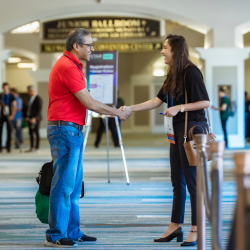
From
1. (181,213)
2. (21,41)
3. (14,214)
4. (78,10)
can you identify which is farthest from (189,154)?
(21,41)

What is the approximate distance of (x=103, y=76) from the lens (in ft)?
19.2

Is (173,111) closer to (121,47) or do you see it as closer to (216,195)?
(216,195)

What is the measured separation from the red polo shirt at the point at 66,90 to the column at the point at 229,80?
8.61 meters

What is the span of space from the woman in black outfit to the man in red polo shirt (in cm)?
49

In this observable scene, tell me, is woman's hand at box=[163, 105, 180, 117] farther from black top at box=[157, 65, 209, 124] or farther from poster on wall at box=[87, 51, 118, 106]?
poster on wall at box=[87, 51, 118, 106]

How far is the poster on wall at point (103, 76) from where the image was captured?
5812 millimetres

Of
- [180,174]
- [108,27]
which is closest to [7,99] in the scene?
[108,27]

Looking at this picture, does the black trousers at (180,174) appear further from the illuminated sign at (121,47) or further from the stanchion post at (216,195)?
the illuminated sign at (121,47)

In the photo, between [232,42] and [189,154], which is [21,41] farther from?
[189,154]

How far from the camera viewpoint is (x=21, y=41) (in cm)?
1703

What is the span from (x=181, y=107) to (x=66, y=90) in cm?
79

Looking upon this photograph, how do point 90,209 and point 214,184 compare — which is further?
point 90,209

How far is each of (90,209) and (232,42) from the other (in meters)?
8.02

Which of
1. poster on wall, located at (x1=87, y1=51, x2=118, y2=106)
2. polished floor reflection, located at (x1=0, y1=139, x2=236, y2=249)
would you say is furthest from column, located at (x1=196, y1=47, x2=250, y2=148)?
poster on wall, located at (x1=87, y1=51, x2=118, y2=106)
